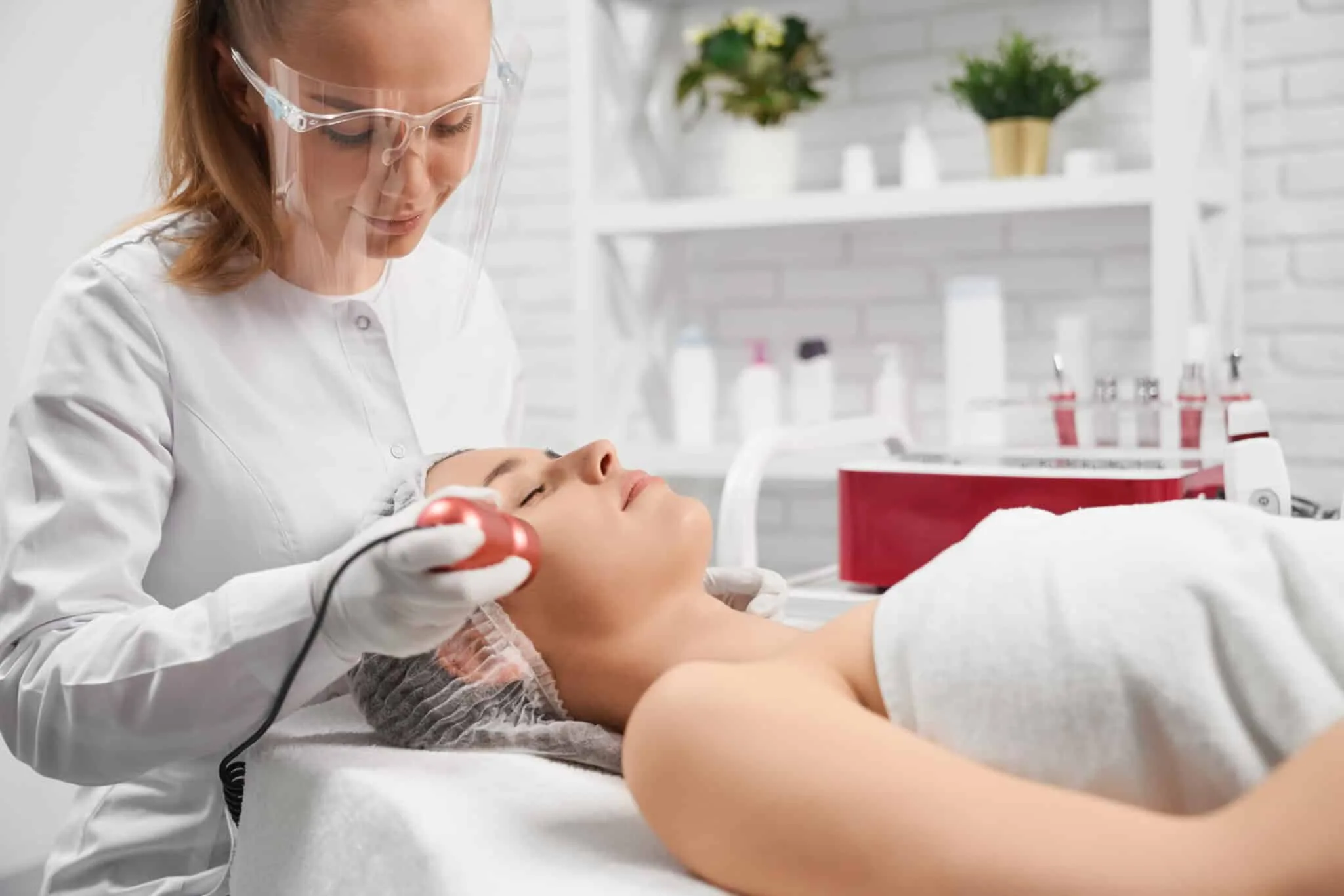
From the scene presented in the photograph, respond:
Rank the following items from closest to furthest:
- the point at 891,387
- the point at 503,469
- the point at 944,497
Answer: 1. the point at 503,469
2. the point at 944,497
3. the point at 891,387

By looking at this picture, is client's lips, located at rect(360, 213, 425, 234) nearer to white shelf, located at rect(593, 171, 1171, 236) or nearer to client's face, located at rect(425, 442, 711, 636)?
client's face, located at rect(425, 442, 711, 636)

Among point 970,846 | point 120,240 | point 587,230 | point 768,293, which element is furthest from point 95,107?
point 970,846

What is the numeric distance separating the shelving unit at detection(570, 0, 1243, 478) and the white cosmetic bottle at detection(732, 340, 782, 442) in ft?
0.35

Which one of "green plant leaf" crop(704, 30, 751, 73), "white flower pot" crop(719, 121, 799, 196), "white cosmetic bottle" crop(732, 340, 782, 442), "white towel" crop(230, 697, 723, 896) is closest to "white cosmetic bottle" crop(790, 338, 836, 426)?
"white cosmetic bottle" crop(732, 340, 782, 442)

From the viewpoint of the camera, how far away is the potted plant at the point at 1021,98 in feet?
7.80

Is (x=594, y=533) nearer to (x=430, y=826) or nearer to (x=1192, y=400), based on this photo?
(x=430, y=826)

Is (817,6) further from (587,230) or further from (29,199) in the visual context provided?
(29,199)

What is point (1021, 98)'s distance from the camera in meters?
2.39

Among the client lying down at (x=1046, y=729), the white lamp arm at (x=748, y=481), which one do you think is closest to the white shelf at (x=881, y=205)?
the white lamp arm at (x=748, y=481)

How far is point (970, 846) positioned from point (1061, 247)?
2.08 meters

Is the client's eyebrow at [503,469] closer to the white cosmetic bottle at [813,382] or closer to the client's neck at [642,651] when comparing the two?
the client's neck at [642,651]

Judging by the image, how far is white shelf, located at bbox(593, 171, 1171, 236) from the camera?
89.3 inches

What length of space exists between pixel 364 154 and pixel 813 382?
1.58 m

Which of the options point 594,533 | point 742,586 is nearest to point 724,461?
point 742,586
